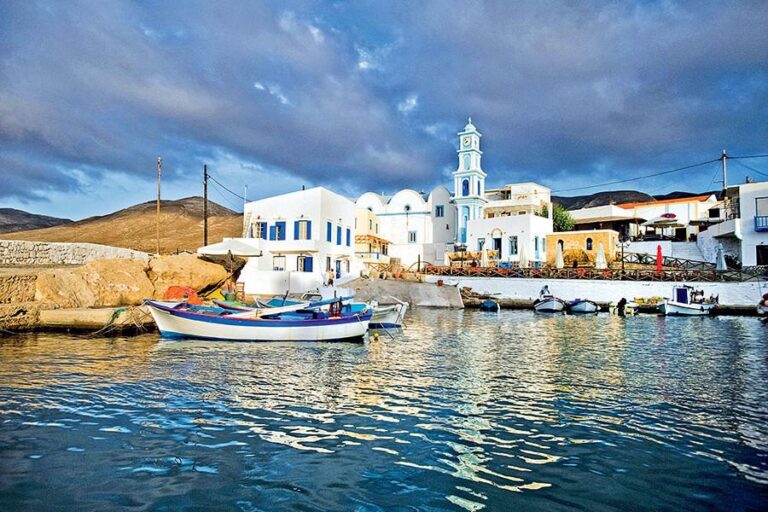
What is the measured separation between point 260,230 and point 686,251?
40.6 metres

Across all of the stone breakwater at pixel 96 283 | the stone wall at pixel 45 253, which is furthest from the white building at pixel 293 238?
the stone wall at pixel 45 253

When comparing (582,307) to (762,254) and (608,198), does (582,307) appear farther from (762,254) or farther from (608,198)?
(608,198)

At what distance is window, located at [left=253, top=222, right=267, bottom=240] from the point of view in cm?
4244

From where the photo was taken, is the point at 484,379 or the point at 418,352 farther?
the point at 418,352

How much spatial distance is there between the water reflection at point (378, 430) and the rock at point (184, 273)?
415 inches

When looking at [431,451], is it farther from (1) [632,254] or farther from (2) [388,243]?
(2) [388,243]

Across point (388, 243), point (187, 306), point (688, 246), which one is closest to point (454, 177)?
point (388, 243)

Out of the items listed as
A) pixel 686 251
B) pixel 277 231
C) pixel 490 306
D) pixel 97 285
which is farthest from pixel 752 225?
pixel 97 285

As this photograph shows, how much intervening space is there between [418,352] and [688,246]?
41671 millimetres

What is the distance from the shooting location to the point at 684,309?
104 feet

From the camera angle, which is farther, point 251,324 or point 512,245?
point 512,245

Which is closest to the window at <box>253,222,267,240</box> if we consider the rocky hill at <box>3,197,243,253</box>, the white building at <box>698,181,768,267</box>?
the rocky hill at <box>3,197,243,253</box>

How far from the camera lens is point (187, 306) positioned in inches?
762

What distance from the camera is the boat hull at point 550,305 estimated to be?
35.3 metres
